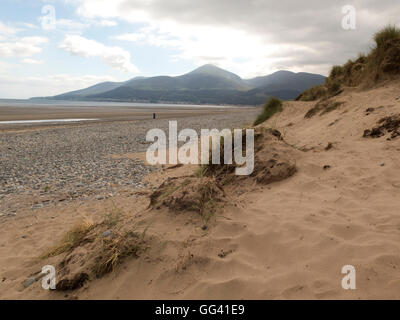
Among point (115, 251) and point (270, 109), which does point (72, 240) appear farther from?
point (270, 109)

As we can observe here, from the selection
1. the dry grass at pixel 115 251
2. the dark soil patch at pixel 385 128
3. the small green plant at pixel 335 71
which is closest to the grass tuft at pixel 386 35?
the dark soil patch at pixel 385 128

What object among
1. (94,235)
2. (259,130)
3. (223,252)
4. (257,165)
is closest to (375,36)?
(259,130)

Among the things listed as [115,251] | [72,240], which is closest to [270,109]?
[72,240]

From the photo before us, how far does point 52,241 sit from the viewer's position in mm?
4586

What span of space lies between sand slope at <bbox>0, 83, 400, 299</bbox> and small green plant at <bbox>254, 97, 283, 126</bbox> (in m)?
11.2

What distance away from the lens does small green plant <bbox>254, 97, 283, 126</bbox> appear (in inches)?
620

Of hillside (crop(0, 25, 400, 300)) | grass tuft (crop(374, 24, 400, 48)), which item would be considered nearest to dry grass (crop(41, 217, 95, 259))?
hillside (crop(0, 25, 400, 300))

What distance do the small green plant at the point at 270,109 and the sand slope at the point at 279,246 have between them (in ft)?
36.7

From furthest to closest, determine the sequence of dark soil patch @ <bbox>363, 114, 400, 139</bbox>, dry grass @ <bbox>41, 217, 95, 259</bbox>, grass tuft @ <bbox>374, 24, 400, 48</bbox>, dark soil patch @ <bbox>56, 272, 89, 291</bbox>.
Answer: grass tuft @ <bbox>374, 24, 400, 48</bbox> → dark soil patch @ <bbox>363, 114, 400, 139</bbox> → dry grass @ <bbox>41, 217, 95, 259</bbox> → dark soil patch @ <bbox>56, 272, 89, 291</bbox>

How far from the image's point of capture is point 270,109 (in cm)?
1619

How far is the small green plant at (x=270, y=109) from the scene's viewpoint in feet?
51.7

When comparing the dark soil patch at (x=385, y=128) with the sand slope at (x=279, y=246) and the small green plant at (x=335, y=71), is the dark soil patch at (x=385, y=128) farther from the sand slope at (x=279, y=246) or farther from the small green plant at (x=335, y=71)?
the small green plant at (x=335, y=71)

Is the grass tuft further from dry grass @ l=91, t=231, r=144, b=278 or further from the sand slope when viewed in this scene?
dry grass @ l=91, t=231, r=144, b=278

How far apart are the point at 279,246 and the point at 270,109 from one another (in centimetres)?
1423
